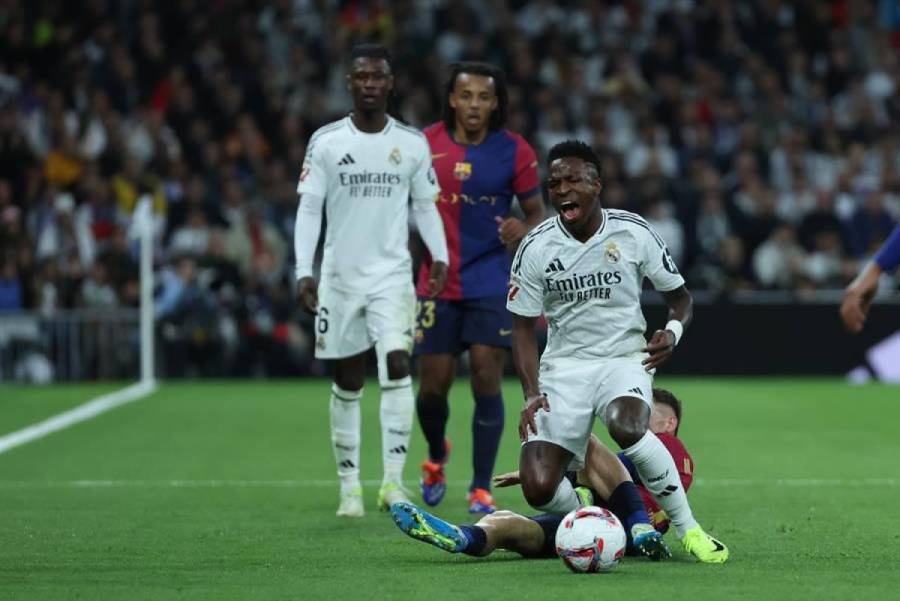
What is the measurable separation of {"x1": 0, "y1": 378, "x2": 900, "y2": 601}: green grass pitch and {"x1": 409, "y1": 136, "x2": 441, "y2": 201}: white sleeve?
1.69 m

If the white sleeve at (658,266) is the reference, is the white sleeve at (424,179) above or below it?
above

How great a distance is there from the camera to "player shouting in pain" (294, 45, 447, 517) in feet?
29.9

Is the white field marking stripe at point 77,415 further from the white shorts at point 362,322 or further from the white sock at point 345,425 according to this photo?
the white shorts at point 362,322

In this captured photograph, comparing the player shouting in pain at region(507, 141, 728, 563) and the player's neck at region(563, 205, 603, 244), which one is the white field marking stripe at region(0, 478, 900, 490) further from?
the player's neck at region(563, 205, 603, 244)

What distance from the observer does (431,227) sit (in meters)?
9.31

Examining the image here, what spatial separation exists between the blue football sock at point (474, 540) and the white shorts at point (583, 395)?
47 centimetres

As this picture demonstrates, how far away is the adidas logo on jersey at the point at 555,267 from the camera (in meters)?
7.38

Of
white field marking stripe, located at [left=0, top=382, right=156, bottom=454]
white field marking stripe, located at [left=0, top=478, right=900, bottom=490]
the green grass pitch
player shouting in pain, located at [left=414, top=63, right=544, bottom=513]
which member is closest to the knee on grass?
the green grass pitch

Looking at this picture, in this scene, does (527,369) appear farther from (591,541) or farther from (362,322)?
(362,322)

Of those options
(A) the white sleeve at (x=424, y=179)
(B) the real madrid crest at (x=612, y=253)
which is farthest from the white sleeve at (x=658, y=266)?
(A) the white sleeve at (x=424, y=179)

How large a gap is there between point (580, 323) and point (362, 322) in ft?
6.75

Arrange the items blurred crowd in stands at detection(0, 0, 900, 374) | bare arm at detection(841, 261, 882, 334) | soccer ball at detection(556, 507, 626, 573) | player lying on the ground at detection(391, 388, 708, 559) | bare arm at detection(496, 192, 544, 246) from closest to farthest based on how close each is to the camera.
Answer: bare arm at detection(841, 261, 882, 334) → soccer ball at detection(556, 507, 626, 573) → player lying on the ground at detection(391, 388, 708, 559) → bare arm at detection(496, 192, 544, 246) → blurred crowd in stands at detection(0, 0, 900, 374)

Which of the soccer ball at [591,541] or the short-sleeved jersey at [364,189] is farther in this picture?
the short-sleeved jersey at [364,189]

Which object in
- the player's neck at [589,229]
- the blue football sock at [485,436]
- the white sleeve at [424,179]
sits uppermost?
the white sleeve at [424,179]
